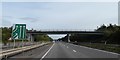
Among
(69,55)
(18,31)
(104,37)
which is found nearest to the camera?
(69,55)

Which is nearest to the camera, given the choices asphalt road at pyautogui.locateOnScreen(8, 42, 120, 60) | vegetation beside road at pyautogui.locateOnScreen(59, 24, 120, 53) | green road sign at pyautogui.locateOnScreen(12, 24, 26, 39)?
asphalt road at pyautogui.locateOnScreen(8, 42, 120, 60)

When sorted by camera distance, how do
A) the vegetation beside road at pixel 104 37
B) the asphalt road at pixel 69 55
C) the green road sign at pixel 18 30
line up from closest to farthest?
1. the asphalt road at pixel 69 55
2. the green road sign at pixel 18 30
3. the vegetation beside road at pixel 104 37

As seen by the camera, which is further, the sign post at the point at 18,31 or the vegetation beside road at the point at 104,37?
the vegetation beside road at the point at 104,37

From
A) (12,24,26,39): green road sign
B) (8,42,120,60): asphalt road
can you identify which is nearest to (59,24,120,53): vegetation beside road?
(8,42,120,60): asphalt road

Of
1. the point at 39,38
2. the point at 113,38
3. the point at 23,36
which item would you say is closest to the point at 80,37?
the point at 39,38

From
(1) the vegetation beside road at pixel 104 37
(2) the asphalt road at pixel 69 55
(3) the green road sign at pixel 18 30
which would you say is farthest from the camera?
(1) the vegetation beside road at pixel 104 37

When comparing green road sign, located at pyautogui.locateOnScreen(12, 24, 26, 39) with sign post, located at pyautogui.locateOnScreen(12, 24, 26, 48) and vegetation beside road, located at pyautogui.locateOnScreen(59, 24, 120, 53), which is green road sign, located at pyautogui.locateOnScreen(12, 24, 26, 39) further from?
vegetation beside road, located at pyautogui.locateOnScreen(59, 24, 120, 53)

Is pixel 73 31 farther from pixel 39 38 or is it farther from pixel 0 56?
pixel 0 56

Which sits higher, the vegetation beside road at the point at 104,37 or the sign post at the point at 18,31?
the sign post at the point at 18,31

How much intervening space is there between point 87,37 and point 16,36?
142m

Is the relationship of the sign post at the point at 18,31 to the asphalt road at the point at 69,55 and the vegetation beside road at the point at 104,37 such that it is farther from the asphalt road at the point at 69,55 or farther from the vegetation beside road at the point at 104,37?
the vegetation beside road at the point at 104,37

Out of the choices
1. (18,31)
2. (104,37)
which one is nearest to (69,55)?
(18,31)

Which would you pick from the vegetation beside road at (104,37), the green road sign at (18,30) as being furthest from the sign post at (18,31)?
the vegetation beside road at (104,37)

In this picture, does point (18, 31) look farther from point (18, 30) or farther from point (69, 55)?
point (69, 55)
